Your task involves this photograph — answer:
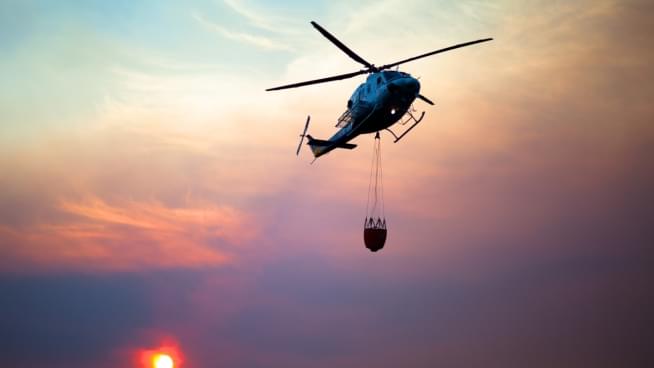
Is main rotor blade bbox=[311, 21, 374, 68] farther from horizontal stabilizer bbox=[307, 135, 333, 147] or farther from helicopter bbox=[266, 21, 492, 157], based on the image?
horizontal stabilizer bbox=[307, 135, 333, 147]

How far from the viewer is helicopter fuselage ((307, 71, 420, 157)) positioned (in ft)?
117

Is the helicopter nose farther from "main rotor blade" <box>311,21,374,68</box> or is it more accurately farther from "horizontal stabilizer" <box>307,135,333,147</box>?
"horizontal stabilizer" <box>307,135,333,147</box>

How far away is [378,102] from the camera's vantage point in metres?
36.6

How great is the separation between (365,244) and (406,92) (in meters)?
8.63

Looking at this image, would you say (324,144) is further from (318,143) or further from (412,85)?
(412,85)

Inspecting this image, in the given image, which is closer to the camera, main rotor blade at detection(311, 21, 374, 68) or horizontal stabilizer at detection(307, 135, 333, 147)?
main rotor blade at detection(311, 21, 374, 68)

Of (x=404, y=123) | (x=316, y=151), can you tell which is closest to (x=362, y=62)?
(x=404, y=123)

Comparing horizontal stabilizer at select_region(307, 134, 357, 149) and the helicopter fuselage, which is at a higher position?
horizontal stabilizer at select_region(307, 134, 357, 149)

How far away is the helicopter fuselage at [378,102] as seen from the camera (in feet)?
117

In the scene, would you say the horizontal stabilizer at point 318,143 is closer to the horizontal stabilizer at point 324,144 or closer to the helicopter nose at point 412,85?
the horizontal stabilizer at point 324,144

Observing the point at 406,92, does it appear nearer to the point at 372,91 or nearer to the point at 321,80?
the point at 372,91

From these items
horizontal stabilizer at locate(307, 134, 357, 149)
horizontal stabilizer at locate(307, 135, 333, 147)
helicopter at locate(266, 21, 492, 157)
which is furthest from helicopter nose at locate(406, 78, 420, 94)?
horizontal stabilizer at locate(307, 135, 333, 147)

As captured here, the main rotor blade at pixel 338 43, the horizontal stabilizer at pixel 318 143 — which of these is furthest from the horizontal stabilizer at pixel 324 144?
the main rotor blade at pixel 338 43

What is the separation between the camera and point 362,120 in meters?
38.2
